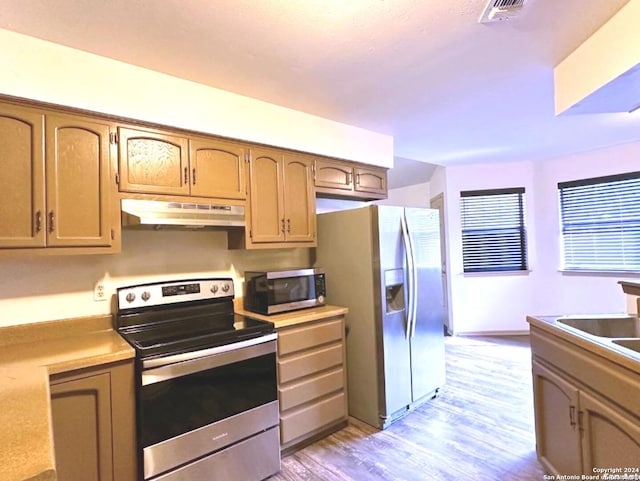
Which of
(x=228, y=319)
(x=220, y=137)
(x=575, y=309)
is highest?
(x=220, y=137)

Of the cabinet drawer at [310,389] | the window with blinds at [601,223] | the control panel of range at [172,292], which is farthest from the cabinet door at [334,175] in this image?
the window with blinds at [601,223]

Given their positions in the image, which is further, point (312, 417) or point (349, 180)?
point (349, 180)

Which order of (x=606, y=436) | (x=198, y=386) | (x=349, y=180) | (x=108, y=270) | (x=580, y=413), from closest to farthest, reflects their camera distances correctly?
(x=606, y=436) → (x=580, y=413) → (x=198, y=386) → (x=108, y=270) → (x=349, y=180)

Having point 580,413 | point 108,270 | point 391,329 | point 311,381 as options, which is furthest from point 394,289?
point 108,270

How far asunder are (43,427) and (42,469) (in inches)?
9.6

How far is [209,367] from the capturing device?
1.86m

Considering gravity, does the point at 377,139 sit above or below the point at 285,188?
above

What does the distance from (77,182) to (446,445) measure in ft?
9.13

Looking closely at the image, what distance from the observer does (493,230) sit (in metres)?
4.86

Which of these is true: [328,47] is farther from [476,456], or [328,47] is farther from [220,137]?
[476,456]

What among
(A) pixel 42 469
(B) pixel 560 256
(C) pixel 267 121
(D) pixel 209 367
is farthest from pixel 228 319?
(B) pixel 560 256

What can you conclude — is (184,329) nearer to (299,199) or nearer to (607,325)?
(299,199)

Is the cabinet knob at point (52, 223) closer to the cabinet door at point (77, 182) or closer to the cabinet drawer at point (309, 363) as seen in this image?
the cabinet door at point (77, 182)

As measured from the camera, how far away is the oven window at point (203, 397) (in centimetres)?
170
